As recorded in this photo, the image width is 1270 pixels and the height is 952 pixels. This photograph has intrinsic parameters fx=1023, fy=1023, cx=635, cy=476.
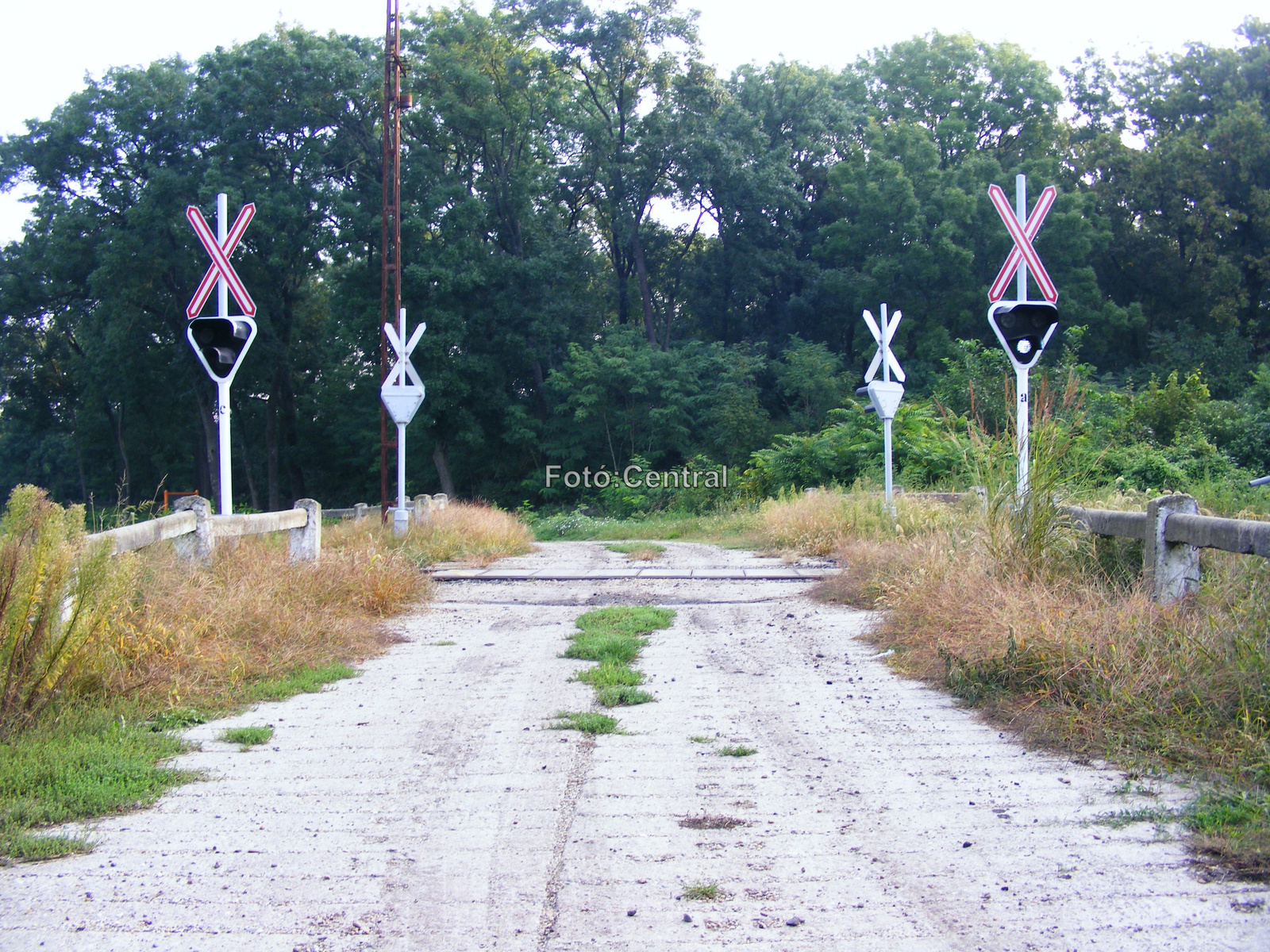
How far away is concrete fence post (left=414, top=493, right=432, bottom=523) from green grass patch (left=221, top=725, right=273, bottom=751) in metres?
11.5

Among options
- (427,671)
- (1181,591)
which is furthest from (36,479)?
(1181,591)

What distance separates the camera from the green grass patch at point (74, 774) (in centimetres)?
414

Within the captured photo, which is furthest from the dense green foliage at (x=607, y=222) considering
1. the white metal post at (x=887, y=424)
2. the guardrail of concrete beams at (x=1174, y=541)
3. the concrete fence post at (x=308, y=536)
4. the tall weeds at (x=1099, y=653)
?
the guardrail of concrete beams at (x=1174, y=541)

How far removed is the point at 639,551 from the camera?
1683 centimetres

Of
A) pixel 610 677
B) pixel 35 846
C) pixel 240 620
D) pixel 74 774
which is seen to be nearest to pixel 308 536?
pixel 240 620

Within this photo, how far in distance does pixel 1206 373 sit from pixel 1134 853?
128ft

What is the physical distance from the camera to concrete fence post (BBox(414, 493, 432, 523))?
1731 centimetres

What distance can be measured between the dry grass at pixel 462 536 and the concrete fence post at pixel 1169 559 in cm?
876

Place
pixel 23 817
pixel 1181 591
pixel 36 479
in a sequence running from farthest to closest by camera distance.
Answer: pixel 36 479, pixel 1181 591, pixel 23 817

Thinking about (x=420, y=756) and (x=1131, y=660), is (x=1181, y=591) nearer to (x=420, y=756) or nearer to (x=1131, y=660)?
(x=1131, y=660)

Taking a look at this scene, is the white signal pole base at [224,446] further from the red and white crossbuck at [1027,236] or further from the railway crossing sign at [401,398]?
the red and white crossbuck at [1027,236]

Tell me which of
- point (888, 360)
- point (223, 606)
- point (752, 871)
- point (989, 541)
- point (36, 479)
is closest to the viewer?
point (752, 871)

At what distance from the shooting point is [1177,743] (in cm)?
471

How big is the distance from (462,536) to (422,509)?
1.35 meters
